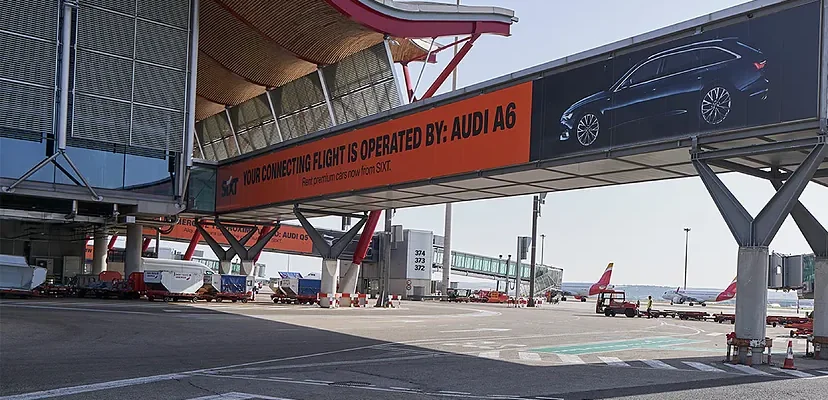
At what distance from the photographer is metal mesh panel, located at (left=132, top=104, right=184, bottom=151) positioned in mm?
43438

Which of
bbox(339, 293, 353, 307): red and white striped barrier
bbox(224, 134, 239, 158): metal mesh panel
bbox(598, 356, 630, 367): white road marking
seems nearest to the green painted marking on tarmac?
bbox(598, 356, 630, 367): white road marking

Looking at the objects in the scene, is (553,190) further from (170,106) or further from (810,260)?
(170,106)

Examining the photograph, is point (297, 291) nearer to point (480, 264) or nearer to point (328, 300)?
point (328, 300)

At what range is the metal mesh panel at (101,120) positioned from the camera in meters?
41.4

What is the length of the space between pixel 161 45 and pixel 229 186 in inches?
402

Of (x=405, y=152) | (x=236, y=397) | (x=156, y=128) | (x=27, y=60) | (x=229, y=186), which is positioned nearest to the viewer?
(x=236, y=397)

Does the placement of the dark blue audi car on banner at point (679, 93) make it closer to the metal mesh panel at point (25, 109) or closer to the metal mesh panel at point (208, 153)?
the metal mesh panel at point (25, 109)

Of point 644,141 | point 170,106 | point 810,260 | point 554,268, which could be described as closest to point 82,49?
point 170,106

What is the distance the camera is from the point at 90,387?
1324 centimetres

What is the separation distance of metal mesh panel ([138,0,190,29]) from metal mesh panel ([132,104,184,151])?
4815 millimetres

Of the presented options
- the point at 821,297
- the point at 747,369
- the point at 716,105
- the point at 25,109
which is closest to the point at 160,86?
the point at 25,109

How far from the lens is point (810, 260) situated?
25938 mm

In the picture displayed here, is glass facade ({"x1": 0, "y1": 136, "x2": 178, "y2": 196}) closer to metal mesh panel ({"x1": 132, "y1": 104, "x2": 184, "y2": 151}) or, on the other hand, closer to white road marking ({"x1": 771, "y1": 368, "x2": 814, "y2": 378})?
metal mesh panel ({"x1": 132, "y1": 104, "x2": 184, "y2": 151})

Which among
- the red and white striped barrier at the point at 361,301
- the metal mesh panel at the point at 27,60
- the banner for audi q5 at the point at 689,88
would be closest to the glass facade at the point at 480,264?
the red and white striped barrier at the point at 361,301
